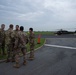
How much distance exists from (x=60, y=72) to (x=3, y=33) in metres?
5.52

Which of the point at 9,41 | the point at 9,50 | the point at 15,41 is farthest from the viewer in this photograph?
the point at 9,50

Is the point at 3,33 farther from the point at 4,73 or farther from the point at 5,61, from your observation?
the point at 4,73

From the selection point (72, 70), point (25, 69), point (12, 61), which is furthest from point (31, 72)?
point (12, 61)

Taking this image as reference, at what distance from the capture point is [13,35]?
10617 millimetres

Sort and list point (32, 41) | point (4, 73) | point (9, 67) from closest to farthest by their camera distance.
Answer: point (4, 73)
point (9, 67)
point (32, 41)

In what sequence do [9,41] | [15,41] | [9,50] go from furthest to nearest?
[9,50] → [9,41] → [15,41]

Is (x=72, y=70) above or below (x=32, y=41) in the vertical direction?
below

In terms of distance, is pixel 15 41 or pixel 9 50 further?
pixel 9 50

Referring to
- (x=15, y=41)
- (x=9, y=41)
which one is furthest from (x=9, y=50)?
(x=15, y=41)

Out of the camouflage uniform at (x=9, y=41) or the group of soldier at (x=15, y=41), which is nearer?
the group of soldier at (x=15, y=41)

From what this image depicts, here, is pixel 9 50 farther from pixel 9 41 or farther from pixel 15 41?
pixel 15 41

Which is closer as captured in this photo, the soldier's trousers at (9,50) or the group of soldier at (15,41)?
the group of soldier at (15,41)

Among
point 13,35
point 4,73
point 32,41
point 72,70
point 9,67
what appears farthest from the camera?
point 32,41

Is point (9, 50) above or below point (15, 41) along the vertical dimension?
below
